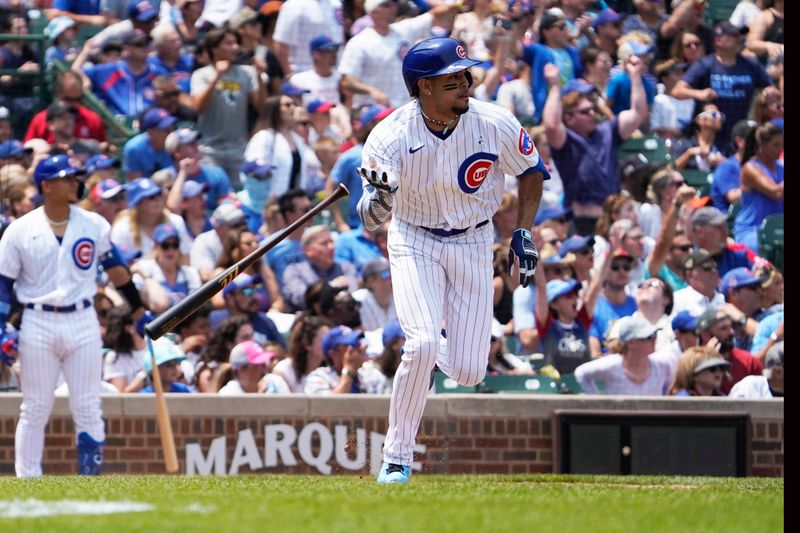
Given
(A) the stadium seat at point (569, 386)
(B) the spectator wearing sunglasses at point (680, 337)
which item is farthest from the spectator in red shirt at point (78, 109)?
(B) the spectator wearing sunglasses at point (680, 337)

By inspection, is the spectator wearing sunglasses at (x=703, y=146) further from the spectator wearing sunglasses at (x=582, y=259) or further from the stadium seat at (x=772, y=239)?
the spectator wearing sunglasses at (x=582, y=259)

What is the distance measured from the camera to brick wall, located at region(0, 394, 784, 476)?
388 inches

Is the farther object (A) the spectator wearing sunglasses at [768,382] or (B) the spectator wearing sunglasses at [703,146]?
(B) the spectator wearing sunglasses at [703,146]

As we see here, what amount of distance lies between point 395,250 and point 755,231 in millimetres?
5940

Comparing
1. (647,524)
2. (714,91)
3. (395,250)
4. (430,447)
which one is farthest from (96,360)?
(714,91)

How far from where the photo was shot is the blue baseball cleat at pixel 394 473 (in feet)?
22.1

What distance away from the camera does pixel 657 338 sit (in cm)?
1050

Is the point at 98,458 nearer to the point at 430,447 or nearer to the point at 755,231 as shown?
the point at 430,447

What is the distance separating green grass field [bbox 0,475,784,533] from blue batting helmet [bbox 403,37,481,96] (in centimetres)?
173

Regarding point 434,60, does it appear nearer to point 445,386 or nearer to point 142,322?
point 142,322

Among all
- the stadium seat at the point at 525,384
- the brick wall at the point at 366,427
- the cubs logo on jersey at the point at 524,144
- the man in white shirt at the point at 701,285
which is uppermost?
the cubs logo on jersey at the point at 524,144

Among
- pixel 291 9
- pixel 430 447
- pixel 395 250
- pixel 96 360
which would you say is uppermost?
pixel 291 9

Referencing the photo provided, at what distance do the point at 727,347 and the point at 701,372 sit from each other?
0.40 metres

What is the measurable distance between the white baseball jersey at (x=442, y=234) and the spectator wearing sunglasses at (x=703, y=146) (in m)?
6.08
